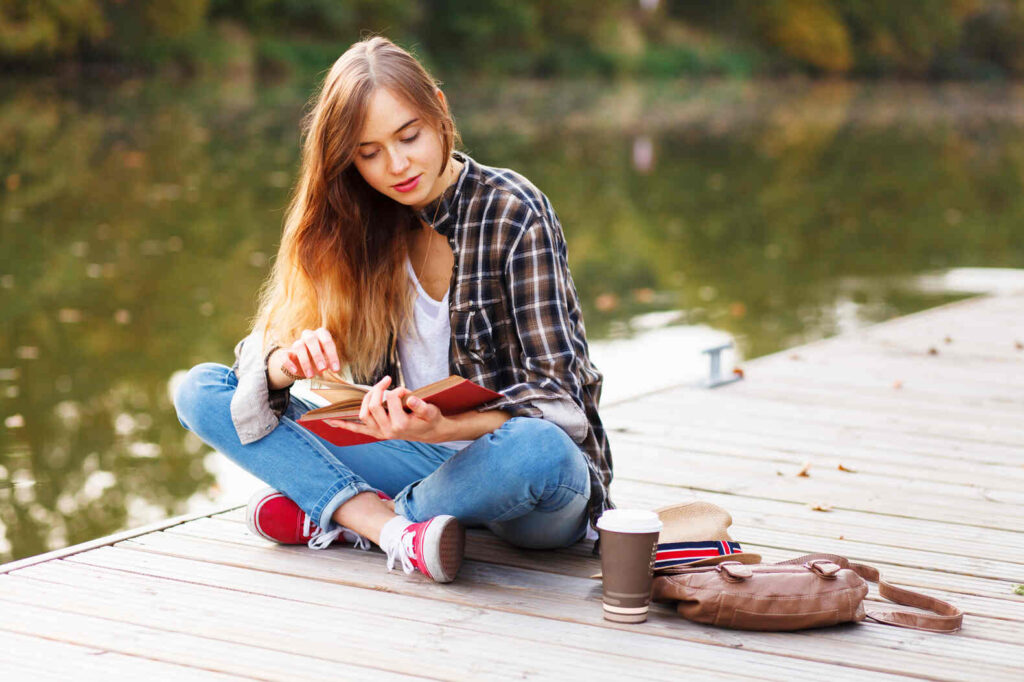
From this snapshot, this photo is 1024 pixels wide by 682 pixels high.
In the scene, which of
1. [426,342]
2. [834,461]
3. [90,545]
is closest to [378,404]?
[426,342]

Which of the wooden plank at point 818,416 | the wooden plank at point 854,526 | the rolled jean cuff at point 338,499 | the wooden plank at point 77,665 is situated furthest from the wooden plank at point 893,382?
the wooden plank at point 77,665

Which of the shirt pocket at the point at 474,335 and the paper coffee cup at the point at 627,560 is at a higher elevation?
the shirt pocket at the point at 474,335

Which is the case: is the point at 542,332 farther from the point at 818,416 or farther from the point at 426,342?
the point at 818,416

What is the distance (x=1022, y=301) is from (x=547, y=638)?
178 inches

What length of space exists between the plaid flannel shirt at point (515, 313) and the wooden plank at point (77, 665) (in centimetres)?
57

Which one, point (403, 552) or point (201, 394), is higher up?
point (201, 394)

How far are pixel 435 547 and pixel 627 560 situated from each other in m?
0.38

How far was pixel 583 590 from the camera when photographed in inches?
96.5

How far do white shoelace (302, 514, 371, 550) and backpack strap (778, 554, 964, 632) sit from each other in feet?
2.86

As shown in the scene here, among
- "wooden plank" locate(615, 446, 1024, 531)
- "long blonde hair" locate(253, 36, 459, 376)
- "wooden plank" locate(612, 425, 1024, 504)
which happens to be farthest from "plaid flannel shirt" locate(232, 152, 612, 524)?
"wooden plank" locate(612, 425, 1024, 504)

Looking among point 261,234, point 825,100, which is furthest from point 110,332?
point 825,100

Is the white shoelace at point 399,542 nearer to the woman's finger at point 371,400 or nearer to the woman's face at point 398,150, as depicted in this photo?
the woman's finger at point 371,400

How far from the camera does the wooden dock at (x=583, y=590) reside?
2111 millimetres

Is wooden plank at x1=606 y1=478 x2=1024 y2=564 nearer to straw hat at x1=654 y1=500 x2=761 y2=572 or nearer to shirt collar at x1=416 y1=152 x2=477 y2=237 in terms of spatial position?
straw hat at x1=654 y1=500 x2=761 y2=572
